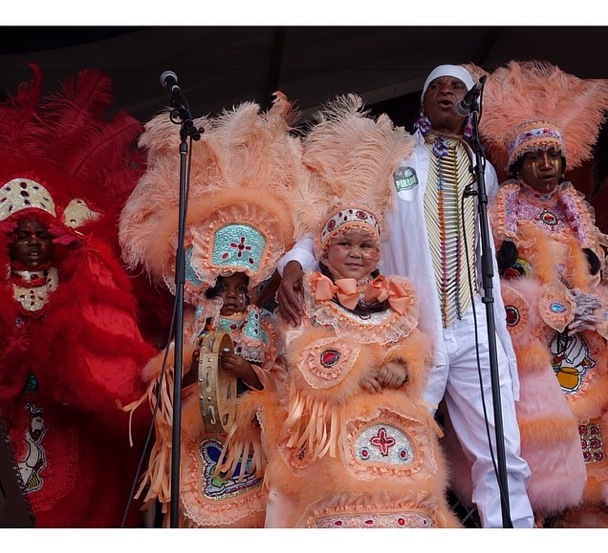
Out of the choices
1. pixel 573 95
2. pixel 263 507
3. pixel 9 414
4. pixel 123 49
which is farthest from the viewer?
pixel 123 49

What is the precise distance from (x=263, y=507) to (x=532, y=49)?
10.6 ft

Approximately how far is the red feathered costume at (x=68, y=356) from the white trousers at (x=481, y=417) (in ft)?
4.38

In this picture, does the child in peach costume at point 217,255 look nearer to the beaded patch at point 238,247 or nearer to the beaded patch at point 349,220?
the beaded patch at point 238,247

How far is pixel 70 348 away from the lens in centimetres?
444

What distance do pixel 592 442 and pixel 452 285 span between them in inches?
37.1

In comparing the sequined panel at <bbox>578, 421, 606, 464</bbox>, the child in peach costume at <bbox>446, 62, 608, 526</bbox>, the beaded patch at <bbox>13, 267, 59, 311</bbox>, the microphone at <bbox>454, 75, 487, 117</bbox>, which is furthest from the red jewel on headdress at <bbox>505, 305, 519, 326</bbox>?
the beaded patch at <bbox>13, 267, 59, 311</bbox>

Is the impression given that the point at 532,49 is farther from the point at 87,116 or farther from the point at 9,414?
the point at 9,414

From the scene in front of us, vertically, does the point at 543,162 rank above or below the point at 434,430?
above

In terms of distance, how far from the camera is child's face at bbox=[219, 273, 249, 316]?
4.64 m

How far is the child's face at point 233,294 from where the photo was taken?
15.2 ft

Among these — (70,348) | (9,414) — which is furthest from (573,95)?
(9,414)

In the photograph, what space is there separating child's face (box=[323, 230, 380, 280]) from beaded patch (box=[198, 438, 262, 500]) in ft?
2.97

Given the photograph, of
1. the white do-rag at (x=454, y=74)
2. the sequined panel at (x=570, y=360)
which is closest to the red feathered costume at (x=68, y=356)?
the white do-rag at (x=454, y=74)

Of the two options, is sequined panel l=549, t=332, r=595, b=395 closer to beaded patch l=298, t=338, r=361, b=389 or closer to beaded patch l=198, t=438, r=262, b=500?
beaded patch l=298, t=338, r=361, b=389
